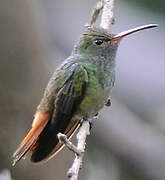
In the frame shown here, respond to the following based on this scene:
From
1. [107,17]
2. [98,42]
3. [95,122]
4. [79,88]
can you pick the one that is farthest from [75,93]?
[95,122]

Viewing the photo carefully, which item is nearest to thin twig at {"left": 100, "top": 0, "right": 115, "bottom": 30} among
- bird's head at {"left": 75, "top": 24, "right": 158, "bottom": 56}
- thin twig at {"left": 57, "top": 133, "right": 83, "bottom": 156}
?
bird's head at {"left": 75, "top": 24, "right": 158, "bottom": 56}

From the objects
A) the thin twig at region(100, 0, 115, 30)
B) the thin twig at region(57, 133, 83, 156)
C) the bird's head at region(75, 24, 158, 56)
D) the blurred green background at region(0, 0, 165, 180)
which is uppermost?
the thin twig at region(100, 0, 115, 30)

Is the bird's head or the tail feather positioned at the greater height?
the bird's head

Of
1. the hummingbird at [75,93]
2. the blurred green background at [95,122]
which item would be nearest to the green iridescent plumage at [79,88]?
the hummingbird at [75,93]

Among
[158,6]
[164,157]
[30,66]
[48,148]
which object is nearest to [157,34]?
[158,6]

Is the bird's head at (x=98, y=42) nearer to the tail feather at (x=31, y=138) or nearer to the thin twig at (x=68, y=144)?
the tail feather at (x=31, y=138)

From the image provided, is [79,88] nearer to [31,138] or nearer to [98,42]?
[98,42]

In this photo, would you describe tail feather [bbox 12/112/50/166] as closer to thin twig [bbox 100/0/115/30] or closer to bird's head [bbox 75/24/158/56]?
bird's head [bbox 75/24/158/56]
